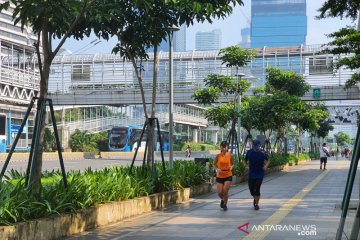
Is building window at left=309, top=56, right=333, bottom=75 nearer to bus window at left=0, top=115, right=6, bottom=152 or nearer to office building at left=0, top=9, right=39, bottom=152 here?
office building at left=0, top=9, right=39, bottom=152

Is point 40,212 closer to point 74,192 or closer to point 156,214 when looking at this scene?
point 74,192

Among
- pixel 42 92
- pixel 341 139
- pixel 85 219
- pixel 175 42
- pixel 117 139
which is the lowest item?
pixel 341 139

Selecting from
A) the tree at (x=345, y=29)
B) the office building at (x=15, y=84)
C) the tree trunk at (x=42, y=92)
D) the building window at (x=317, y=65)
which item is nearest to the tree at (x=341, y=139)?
the building window at (x=317, y=65)

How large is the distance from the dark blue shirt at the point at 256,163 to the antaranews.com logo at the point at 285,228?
2.72 meters

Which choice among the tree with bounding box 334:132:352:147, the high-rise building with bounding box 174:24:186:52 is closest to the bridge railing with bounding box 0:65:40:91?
the high-rise building with bounding box 174:24:186:52

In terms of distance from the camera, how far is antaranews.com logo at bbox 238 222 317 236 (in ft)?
28.7

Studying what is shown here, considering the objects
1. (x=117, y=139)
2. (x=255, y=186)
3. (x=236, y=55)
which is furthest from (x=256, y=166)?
(x=117, y=139)

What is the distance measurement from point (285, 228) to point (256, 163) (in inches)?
122

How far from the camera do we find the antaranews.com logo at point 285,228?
873cm

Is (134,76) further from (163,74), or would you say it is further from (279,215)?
(279,215)

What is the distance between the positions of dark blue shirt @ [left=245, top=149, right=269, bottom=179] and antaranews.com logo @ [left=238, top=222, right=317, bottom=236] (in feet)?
8.91

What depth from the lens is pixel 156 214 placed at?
37.5 feet

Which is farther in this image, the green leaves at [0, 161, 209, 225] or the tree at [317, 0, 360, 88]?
the tree at [317, 0, 360, 88]

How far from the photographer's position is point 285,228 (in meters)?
9.16
